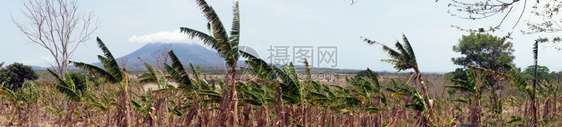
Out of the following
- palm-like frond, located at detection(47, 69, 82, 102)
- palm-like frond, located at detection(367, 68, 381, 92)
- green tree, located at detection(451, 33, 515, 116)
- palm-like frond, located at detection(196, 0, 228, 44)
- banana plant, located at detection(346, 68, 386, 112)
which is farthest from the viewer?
green tree, located at detection(451, 33, 515, 116)

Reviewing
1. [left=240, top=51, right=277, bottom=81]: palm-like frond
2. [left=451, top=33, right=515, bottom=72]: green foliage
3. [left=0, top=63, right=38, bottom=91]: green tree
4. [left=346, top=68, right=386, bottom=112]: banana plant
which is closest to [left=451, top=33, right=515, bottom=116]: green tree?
[left=451, top=33, right=515, bottom=72]: green foliage

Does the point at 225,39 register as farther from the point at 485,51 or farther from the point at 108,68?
the point at 485,51

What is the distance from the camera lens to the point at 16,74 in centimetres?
3322

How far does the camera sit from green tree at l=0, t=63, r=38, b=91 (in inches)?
1283

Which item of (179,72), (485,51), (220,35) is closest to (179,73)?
(179,72)

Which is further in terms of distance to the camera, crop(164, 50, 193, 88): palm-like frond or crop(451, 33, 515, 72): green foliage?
crop(451, 33, 515, 72): green foliage

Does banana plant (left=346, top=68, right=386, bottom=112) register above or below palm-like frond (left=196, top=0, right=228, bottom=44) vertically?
below

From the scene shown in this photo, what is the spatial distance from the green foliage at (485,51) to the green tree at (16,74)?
31.7m

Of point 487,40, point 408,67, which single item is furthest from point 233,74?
point 487,40

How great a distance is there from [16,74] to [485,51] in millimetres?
33140

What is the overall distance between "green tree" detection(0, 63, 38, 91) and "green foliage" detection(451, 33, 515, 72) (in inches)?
1250

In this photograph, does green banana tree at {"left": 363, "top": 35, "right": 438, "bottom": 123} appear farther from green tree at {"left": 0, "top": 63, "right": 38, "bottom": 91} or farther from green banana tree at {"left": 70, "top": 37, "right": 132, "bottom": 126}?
green tree at {"left": 0, "top": 63, "right": 38, "bottom": 91}

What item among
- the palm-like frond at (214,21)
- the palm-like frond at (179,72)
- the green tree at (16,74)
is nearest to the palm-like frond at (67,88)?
the palm-like frond at (179,72)

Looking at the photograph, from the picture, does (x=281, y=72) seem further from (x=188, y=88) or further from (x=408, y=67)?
(x=408, y=67)
